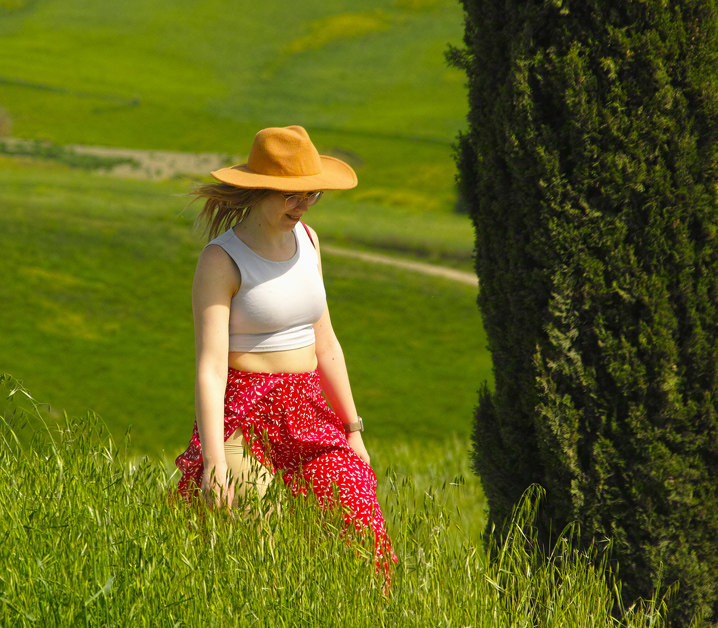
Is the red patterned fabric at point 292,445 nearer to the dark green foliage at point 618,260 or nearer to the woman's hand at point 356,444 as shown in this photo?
the woman's hand at point 356,444

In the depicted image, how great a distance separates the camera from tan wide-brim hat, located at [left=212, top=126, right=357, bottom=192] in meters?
3.30

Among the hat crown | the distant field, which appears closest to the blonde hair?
the hat crown

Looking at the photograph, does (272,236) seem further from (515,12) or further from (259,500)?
(515,12)

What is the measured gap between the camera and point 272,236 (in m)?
3.42

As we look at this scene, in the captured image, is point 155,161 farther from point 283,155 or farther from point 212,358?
point 212,358

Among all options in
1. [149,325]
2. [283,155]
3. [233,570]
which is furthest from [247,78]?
[233,570]

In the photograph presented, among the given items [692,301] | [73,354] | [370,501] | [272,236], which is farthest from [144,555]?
[73,354]

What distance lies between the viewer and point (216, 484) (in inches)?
126

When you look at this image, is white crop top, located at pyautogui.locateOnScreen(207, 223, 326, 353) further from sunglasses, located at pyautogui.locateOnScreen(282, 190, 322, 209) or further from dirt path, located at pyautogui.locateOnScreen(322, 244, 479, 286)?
dirt path, located at pyautogui.locateOnScreen(322, 244, 479, 286)

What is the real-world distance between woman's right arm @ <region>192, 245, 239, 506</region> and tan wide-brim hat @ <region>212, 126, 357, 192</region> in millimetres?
365

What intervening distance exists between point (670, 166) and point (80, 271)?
1381 cm

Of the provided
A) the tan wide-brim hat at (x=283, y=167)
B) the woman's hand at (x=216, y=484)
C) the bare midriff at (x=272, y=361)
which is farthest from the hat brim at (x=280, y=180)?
the woman's hand at (x=216, y=484)

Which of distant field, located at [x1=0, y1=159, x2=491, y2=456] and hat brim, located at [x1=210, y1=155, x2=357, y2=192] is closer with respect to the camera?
hat brim, located at [x1=210, y1=155, x2=357, y2=192]

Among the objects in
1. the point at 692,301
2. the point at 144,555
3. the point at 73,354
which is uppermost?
the point at 692,301
